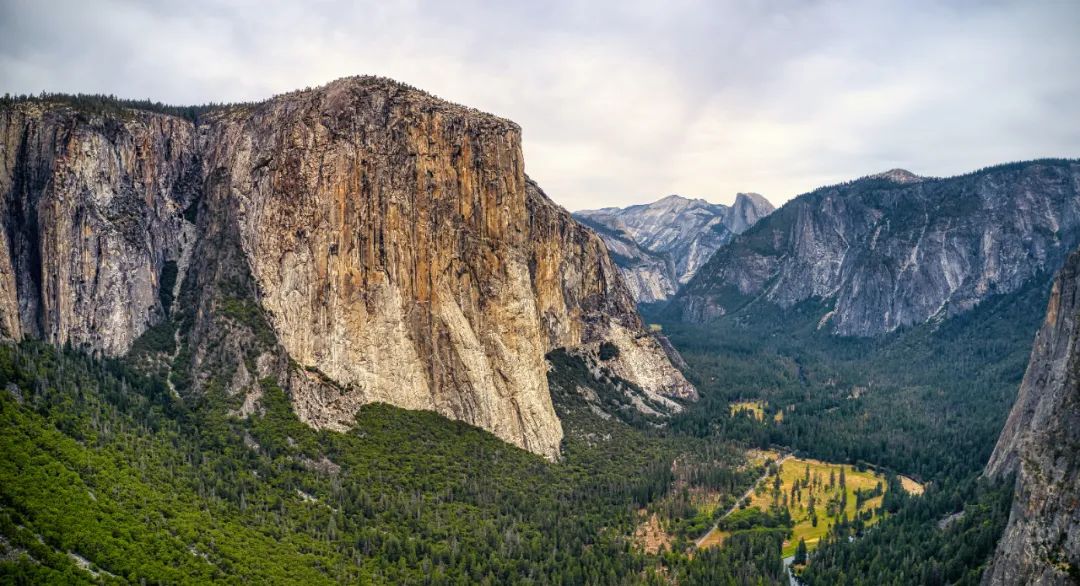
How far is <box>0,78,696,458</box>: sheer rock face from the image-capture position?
118 metres

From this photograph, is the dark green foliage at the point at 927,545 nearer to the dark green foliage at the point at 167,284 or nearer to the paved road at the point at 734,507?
the paved road at the point at 734,507

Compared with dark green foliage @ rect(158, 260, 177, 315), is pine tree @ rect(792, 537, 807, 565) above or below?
below

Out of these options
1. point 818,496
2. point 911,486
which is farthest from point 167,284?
point 911,486

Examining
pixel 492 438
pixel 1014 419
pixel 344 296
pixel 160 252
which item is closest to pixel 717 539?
pixel 492 438

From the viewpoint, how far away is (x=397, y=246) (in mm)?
132875

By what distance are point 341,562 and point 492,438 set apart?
45.2 meters

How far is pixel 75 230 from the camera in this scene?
381 feet

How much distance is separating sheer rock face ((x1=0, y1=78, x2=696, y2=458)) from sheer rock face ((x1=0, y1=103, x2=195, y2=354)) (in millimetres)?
313

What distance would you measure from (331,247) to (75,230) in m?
37.2

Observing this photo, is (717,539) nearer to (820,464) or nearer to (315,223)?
(820,464)

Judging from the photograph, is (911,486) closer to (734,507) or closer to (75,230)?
(734,507)

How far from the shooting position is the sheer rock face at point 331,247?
118 meters

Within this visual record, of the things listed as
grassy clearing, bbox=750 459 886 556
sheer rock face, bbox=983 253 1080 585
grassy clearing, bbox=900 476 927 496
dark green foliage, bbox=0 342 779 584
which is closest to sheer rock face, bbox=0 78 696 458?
dark green foliage, bbox=0 342 779 584

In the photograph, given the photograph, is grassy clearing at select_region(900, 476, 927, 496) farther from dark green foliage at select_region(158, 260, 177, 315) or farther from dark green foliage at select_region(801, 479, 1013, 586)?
dark green foliage at select_region(158, 260, 177, 315)
